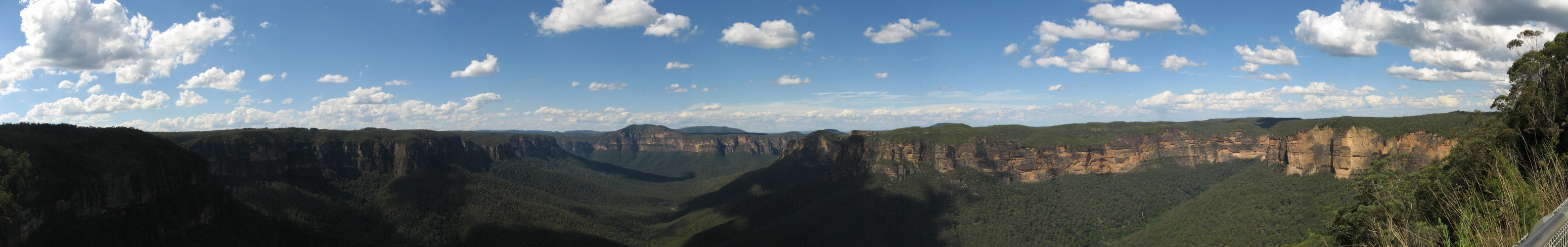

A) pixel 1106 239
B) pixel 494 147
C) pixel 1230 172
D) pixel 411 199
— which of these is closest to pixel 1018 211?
pixel 1106 239

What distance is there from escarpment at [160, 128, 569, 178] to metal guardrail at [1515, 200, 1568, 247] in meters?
68.8

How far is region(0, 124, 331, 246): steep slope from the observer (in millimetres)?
26797

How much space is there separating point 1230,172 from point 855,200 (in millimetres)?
53114

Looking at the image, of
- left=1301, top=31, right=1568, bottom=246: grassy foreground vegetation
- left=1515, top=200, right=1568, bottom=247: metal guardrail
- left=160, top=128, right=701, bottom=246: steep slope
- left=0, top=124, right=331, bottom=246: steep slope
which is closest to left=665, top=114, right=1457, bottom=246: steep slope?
left=160, top=128, right=701, bottom=246: steep slope

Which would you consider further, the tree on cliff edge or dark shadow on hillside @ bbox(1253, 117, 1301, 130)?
dark shadow on hillside @ bbox(1253, 117, 1301, 130)

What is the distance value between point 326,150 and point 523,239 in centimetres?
3929

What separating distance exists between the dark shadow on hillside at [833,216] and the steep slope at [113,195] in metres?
44.8

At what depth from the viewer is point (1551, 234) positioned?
375 inches

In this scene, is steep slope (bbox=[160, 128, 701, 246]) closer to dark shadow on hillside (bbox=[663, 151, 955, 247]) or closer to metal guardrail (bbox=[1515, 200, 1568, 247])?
dark shadow on hillside (bbox=[663, 151, 955, 247])

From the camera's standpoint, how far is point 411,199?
7744 centimetres

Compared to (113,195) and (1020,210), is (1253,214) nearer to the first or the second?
(1020,210)

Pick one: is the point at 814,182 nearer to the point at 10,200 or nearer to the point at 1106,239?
the point at 1106,239

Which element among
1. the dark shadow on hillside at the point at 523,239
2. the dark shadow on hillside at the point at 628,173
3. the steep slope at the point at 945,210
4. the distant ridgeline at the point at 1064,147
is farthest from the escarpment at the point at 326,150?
the distant ridgeline at the point at 1064,147

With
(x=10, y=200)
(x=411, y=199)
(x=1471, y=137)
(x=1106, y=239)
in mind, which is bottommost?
(x=1106, y=239)
